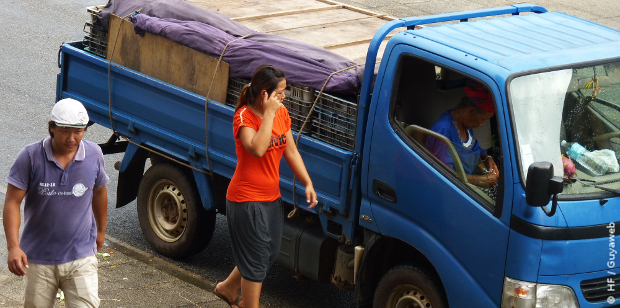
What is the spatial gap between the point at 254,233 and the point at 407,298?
3.50ft

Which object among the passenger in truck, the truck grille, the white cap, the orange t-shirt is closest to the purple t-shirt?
the white cap

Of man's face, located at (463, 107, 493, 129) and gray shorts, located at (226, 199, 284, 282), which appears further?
gray shorts, located at (226, 199, 284, 282)

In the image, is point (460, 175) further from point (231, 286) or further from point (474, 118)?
point (231, 286)

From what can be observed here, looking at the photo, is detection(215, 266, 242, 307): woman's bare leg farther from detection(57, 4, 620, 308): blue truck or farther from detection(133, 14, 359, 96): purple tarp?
detection(133, 14, 359, 96): purple tarp

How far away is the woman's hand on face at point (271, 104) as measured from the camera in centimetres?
521

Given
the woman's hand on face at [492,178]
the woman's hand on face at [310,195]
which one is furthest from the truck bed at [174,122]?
the woman's hand on face at [492,178]

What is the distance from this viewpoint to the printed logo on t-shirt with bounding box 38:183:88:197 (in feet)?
15.4

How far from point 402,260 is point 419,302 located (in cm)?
38

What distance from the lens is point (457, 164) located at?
510 centimetres

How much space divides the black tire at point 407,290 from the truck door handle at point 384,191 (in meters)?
0.45

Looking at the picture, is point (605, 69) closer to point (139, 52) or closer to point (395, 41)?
point (395, 41)

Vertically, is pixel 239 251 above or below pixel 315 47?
below

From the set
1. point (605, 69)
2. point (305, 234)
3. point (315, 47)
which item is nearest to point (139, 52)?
point (315, 47)

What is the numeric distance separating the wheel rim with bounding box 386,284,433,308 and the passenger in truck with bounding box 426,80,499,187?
865 millimetres
